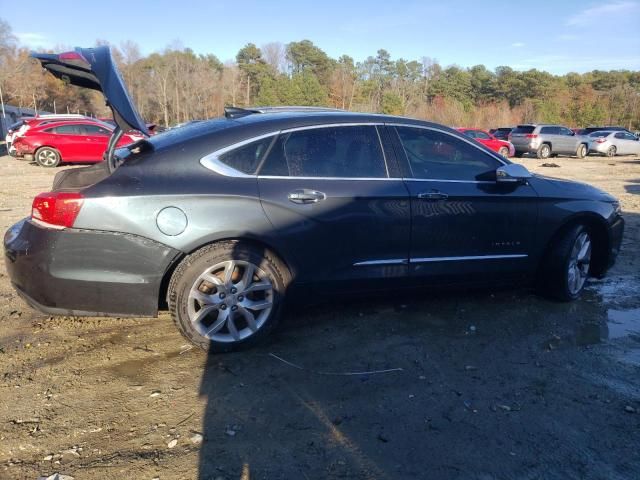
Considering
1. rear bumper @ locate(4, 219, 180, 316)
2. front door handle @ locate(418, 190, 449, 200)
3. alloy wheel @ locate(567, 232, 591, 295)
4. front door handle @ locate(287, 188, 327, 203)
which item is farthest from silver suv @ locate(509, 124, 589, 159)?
rear bumper @ locate(4, 219, 180, 316)

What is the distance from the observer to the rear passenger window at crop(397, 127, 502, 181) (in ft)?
12.8

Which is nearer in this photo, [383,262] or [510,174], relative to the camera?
[383,262]

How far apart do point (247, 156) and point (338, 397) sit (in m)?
1.67

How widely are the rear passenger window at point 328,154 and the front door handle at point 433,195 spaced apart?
0.33m

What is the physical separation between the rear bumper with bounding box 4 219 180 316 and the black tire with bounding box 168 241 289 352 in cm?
11

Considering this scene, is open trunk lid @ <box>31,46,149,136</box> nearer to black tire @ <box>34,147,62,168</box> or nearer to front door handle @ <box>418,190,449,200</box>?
front door handle @ <box>418,190,449,200</box>

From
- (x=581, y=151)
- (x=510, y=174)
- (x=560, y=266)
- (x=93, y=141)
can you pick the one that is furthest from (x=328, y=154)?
(x=581, y=151)

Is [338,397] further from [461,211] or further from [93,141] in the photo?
[93,141]

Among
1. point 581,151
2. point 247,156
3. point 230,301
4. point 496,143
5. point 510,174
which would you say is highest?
point 496,143

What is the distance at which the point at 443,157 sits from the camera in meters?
4.07

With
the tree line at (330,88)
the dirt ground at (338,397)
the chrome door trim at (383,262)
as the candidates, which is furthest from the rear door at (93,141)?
the tree line at (330,88)

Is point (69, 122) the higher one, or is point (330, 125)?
point (69, 122)

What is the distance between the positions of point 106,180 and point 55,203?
0.33 m

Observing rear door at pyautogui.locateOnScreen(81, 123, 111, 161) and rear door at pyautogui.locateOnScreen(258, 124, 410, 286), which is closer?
Answer: rear door at pyautogui.locateOnScreen(258, 124, 410, 286)
